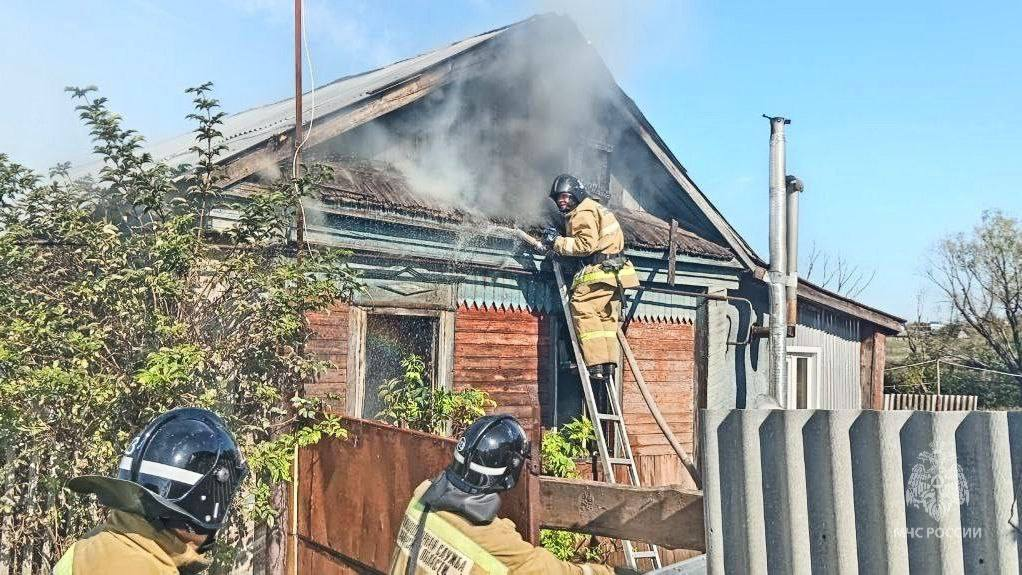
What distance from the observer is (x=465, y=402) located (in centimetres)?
612

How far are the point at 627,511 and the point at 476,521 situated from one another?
62 centimetres

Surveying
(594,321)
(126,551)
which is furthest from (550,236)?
(126,551)

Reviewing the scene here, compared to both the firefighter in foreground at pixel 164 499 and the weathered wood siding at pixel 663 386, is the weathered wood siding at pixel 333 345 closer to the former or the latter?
the weathered wood siding at pixel 663 386

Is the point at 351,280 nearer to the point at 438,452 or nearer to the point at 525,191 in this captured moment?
the point at 438,452

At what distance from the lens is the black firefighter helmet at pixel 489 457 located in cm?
314

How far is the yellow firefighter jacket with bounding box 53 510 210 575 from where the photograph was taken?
222 cm

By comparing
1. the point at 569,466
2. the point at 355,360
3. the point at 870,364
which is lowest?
the point at 569,466

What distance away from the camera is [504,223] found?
7.72 meters

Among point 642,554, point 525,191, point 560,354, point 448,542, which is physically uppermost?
point 525,191

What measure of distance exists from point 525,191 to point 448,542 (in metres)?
5.82

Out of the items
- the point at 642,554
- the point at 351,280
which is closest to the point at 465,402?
the point at 351,280

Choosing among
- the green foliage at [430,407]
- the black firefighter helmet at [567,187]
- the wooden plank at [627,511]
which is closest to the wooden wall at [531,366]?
the green foliage at [430,407]

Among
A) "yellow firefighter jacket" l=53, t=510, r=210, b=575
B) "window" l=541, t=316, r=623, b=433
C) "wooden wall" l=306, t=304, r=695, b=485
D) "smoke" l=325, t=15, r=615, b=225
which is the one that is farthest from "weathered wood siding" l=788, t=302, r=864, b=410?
"yellow firefighter jacket" l=53, t=510, r=210, b=575

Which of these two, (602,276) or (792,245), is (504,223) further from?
(792,245)
